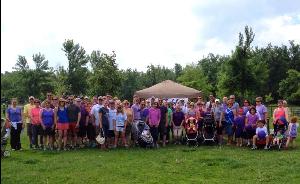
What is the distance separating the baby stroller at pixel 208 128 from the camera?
554 inches

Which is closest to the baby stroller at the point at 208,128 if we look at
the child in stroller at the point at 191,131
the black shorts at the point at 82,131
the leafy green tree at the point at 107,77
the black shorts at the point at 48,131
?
the child in stroller at the point at 191,131

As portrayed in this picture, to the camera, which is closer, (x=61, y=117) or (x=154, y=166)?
→ (x=154, y=166)

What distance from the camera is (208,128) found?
1412 centimetres

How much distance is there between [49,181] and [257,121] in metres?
7.40

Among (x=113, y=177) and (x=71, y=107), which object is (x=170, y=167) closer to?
(x=113, y=177)

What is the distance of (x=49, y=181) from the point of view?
323 inches

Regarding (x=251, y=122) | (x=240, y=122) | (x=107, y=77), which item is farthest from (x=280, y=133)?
(x=107, y=77)

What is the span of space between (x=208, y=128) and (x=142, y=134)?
226 centimetres

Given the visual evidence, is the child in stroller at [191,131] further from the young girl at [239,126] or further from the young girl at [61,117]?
the young girl at [61,117]

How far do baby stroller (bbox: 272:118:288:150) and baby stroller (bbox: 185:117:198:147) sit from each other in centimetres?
247

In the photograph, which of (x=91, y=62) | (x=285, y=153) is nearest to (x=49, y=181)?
(x=285, y=153)

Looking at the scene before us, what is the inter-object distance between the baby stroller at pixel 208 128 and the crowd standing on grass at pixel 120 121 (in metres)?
0.13

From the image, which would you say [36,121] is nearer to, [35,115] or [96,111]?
[35,115]

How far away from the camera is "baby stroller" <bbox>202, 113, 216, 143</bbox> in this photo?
554 inches
